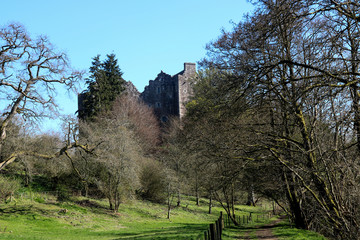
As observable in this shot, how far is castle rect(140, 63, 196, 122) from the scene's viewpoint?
68688 mm

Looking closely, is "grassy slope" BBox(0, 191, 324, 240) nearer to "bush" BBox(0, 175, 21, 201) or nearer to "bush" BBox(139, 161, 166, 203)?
"bush" BBox(0, 175, 21, 201)

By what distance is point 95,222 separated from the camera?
2453 centimetres

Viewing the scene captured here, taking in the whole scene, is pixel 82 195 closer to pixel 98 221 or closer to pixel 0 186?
pixel 98 221

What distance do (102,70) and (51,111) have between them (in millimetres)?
33749

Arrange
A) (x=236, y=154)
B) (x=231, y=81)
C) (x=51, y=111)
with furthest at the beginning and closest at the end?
(x=51, y=111) < (x=236, y=154) < (x=231, y=81)

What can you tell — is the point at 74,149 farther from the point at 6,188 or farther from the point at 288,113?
the point at 288,113

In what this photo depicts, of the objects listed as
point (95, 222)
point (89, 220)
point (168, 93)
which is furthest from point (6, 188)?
point (168, 93)

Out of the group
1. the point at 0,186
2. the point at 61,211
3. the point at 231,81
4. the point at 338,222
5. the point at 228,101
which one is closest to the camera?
the point at 338,222

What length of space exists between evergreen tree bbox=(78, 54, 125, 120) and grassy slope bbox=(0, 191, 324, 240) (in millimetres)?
18753

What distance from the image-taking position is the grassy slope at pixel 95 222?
57.1ft

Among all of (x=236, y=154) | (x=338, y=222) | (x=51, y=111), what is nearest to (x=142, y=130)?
(x=51, y=111)

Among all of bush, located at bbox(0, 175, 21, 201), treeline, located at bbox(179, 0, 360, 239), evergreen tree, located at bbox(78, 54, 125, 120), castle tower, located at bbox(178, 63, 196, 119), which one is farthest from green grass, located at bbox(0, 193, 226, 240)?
castle tower, located at bbox(178, 63, 196, 119)

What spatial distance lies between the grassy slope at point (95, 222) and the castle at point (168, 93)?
1413 inches

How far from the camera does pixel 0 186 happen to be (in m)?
22.1
